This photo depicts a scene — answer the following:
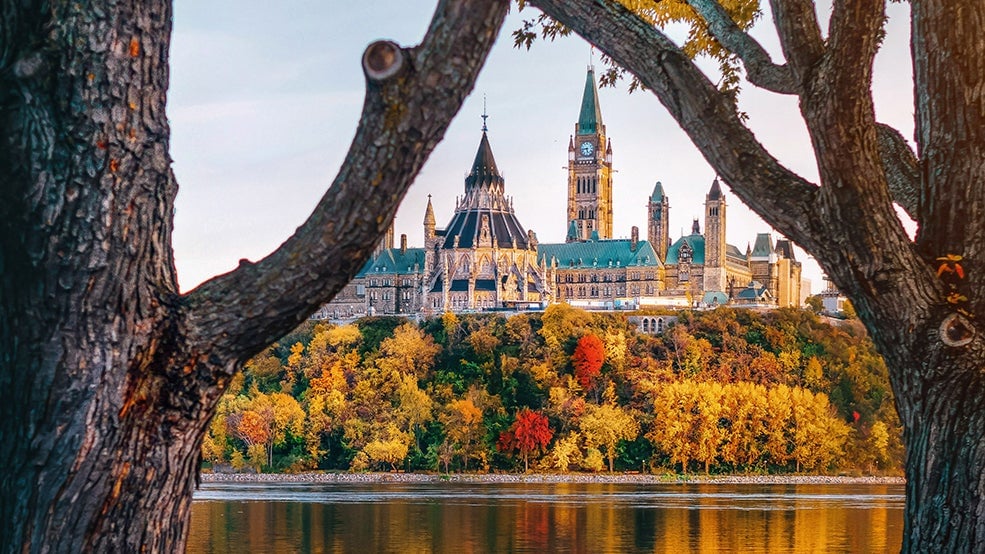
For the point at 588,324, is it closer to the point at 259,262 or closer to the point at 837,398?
the point at 837,398

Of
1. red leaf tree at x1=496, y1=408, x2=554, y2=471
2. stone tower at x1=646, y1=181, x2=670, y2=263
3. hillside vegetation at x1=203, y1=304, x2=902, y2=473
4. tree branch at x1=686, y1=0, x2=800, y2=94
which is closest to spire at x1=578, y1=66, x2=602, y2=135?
stone tower at x1=646, y1=181, x2=670, y2=263

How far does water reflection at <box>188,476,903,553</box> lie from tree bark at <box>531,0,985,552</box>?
26.8m

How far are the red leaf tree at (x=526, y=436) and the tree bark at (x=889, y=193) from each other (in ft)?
194

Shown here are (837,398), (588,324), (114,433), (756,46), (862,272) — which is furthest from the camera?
(588,324)

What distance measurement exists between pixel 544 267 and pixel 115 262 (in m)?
98.6

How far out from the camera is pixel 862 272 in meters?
4.88

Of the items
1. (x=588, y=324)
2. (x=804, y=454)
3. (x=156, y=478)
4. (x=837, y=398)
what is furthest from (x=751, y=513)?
(x=156, y=478)

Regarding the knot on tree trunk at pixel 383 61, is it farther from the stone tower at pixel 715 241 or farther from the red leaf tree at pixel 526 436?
the stone tower at pixel 715 241

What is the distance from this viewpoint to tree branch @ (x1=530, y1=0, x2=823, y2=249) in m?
5.06

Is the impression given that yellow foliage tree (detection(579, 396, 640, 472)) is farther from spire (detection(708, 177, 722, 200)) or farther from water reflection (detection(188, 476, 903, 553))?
spire (detection(708, 177, 722, 200))

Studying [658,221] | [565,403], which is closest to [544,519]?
[565,403]

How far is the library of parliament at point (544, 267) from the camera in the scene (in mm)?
98688

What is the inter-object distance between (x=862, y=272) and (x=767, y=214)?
424mm

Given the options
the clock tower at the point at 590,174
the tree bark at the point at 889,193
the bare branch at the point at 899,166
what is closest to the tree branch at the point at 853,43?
the tree bark at the point at 889,193
